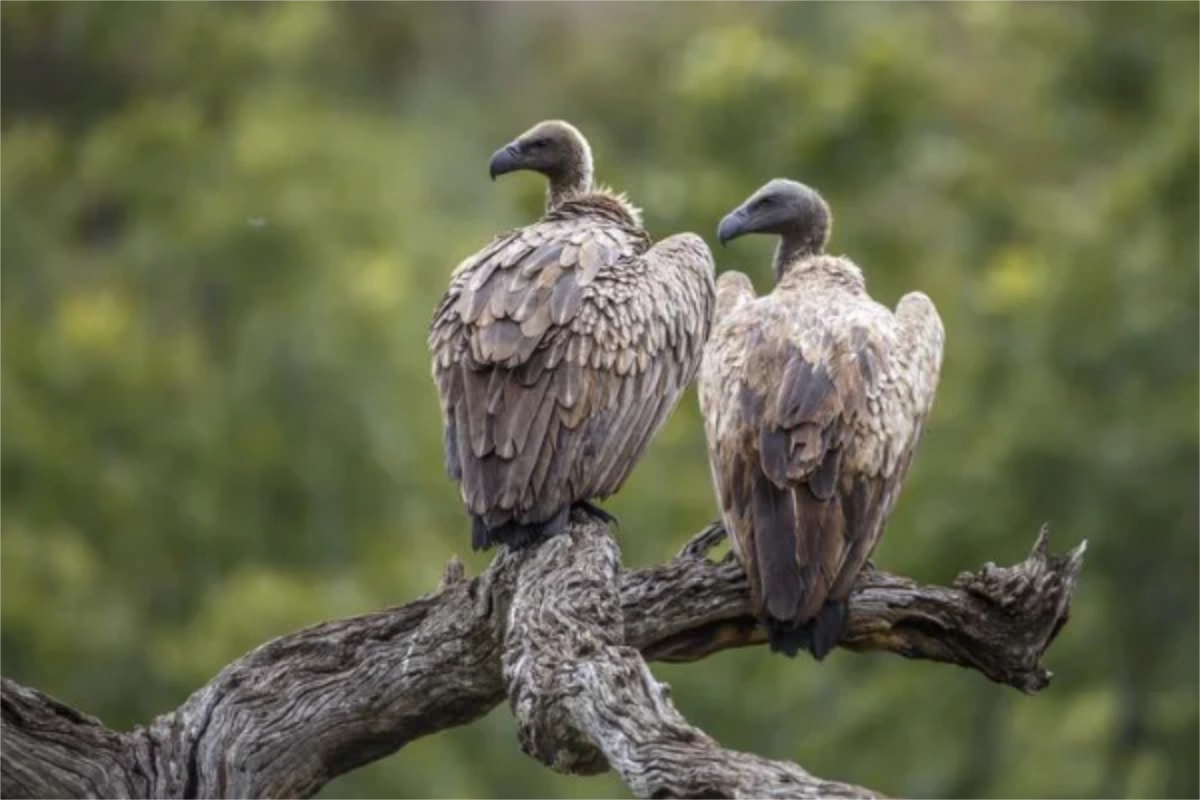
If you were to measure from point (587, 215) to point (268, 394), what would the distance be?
23332mm

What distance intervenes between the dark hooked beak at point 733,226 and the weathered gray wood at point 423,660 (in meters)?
1.67

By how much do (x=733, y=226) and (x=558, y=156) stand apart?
33.8 inches

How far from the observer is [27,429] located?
3366cm

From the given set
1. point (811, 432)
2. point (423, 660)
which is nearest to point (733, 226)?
point (811, 432)

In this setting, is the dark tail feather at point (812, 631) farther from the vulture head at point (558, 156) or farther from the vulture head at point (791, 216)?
the vulture head at point (558, 156)

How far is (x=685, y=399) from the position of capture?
2612 cm

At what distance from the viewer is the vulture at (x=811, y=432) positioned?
29.7 ft

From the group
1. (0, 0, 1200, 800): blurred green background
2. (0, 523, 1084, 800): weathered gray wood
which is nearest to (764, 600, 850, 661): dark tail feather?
(0, 523, 1084, 800): weathered gray wood

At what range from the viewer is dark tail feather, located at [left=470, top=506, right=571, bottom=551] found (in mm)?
9164

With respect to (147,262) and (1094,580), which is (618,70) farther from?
(1094,580)

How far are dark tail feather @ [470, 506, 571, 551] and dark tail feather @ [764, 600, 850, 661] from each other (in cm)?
72

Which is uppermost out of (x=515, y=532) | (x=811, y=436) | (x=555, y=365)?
(x=555, y=365)

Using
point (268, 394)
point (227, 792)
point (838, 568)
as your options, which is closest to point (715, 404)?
point (838, 568)

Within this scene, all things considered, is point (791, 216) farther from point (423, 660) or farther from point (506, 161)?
point (423, 660)
